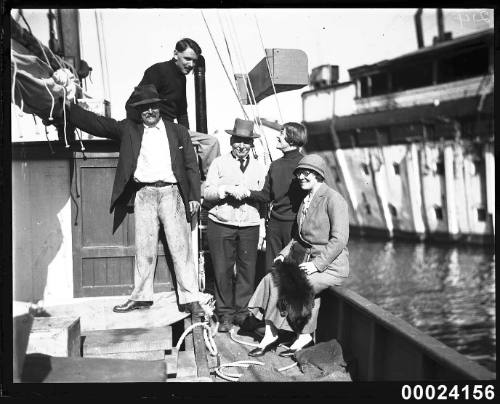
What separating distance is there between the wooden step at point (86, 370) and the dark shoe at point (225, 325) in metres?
1.31

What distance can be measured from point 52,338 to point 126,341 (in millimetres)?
626

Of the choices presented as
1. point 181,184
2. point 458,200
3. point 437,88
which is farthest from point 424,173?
point 181,184

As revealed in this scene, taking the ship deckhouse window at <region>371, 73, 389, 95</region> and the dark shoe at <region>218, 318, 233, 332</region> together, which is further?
the ship deckhouse window at <region>371, 73, 389, 95</region>

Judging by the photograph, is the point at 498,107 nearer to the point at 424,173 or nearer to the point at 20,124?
the point at 20,124

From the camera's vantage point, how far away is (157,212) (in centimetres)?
470

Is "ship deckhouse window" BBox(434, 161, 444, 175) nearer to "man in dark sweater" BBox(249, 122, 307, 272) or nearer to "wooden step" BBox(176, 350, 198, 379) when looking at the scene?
"man in dark sweater" BBox(249, 122, 307, 272)

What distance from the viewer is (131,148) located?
4.55 meters

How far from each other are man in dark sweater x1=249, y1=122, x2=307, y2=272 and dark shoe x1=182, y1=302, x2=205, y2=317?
785mm

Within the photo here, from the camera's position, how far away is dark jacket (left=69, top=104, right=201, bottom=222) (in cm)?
452

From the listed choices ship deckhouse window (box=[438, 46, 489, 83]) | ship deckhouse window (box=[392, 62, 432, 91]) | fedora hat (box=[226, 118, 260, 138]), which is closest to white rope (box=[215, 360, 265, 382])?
fedora hat (box=[226, 118, 260, 138])

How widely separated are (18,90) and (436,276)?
16.0 meters

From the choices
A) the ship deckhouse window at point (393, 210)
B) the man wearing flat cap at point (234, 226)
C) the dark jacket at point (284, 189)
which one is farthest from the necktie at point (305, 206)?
the ship deckhouse window at point (393, 210)

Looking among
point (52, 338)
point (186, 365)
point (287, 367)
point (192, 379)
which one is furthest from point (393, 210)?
point (52, 338)

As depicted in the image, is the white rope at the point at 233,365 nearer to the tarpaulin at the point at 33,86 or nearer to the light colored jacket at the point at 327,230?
the light colored jacket at the point at 327,230
